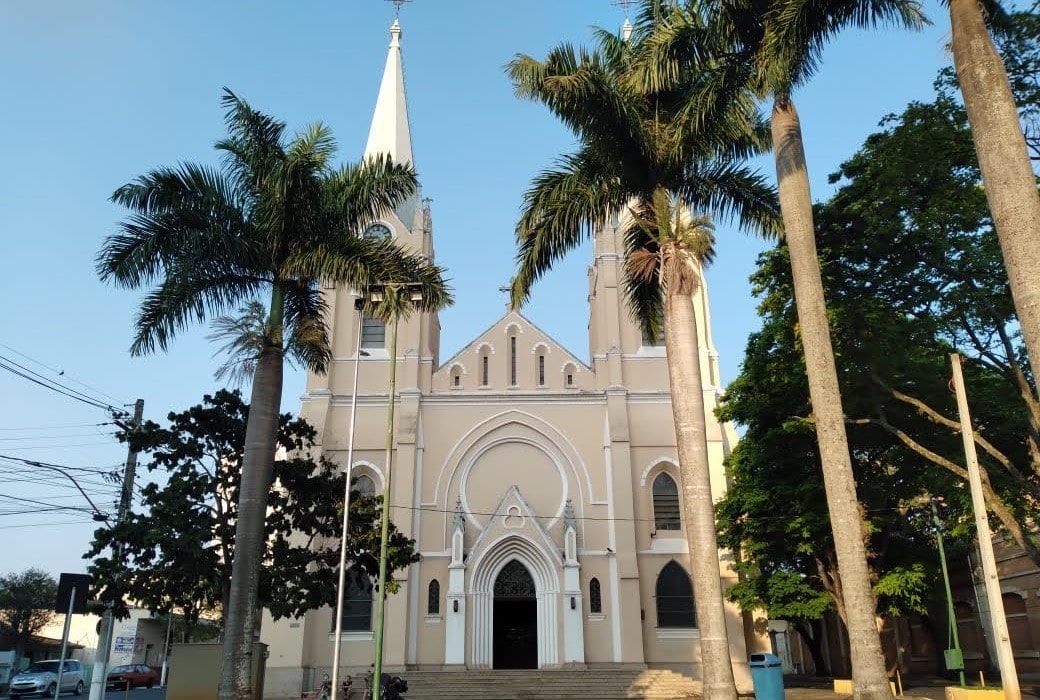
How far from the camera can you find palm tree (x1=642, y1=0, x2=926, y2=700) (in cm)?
1045

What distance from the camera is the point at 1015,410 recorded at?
17641 mm

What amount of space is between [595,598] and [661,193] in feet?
57.3

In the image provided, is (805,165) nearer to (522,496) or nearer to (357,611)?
(522,496)

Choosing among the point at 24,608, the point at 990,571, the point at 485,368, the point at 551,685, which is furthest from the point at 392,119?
the point at 24,608

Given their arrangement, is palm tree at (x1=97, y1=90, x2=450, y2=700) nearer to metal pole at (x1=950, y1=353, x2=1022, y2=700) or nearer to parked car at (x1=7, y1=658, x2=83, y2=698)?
metal pole at (x1=950, y1=353, x2=1022, y2=700)

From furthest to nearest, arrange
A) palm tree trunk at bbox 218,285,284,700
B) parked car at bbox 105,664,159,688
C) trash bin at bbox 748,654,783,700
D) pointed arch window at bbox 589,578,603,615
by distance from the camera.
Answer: parked car at bbox 105,664,159,688 < pointed arch window at bbox 589,578,603,615 < palm tree trunk at bbox 218,285,284,700 < trash bin at bbox 748,654,783,700

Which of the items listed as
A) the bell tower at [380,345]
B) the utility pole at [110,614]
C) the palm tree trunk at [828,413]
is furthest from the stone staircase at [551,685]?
the palm tree trunk at [828,413]

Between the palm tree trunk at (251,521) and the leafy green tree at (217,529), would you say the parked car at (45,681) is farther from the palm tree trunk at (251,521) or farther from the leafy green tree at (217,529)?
the palm tree trunk at (251,521)

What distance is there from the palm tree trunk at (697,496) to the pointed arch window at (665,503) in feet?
54.2

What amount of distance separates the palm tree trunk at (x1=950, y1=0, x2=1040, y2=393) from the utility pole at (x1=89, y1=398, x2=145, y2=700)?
1675 cm

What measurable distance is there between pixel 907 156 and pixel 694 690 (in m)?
15.8

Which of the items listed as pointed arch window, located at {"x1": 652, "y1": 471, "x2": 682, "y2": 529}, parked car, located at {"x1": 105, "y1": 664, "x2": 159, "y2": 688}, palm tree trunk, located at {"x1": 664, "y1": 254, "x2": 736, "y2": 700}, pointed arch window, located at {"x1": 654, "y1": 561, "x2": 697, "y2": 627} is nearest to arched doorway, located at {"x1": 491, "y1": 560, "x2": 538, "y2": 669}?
pointed arch window, located at {"x1": 654, "y1": 561, "x2": 697, "y2": 627}

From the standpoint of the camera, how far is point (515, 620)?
93.0 ft

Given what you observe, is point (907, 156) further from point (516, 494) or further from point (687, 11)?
point (516, 494)
